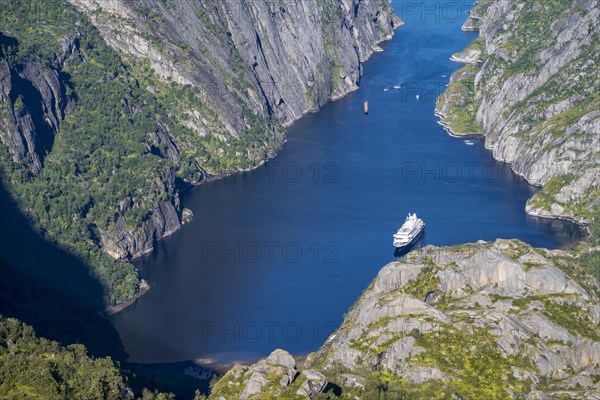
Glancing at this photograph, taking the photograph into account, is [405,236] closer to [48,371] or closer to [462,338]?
[462,338]

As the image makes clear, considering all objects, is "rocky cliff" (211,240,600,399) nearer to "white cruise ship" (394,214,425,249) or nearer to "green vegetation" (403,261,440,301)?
"green vegetation" (403,261,440,301)

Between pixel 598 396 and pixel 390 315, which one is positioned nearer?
pixel 598 396

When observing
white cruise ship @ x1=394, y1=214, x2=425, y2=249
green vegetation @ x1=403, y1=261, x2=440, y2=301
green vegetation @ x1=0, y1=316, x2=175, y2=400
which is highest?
white cruise ship @ x1=394, y1=214, x2=425, y2=249

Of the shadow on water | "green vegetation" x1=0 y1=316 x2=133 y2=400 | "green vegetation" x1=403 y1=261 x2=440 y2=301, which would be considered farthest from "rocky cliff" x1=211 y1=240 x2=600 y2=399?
the shadow on water

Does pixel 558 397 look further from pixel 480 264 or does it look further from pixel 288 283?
pixel 288 283

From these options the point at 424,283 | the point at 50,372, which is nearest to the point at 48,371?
the point at 50,372

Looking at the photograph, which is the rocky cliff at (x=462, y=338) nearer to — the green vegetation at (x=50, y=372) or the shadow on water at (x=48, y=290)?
the green vegetation at (x=50, y=372)

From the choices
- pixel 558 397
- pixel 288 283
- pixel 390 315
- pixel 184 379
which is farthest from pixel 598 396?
pixel 288 283
